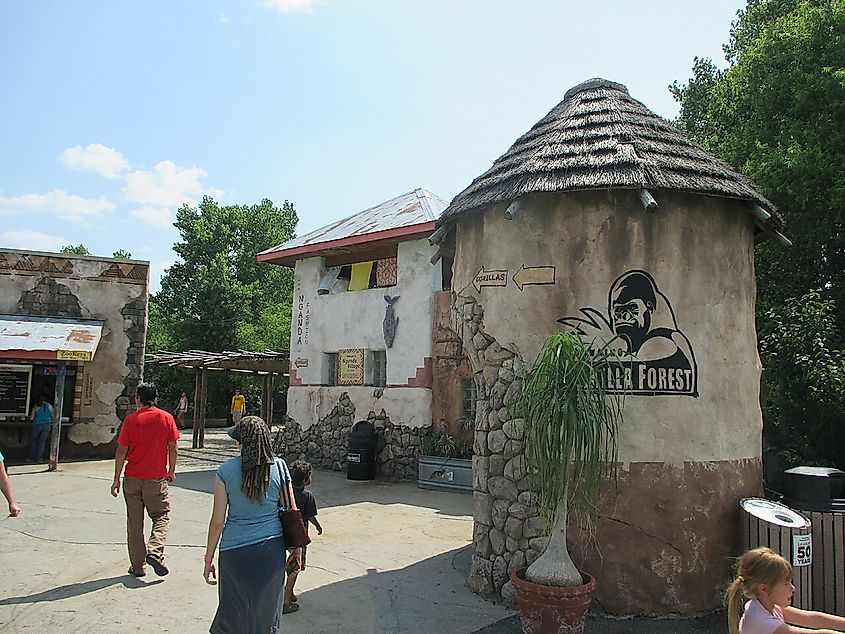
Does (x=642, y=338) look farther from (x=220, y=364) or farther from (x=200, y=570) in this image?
(x=220, y=364)

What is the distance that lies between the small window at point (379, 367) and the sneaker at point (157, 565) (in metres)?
8.80

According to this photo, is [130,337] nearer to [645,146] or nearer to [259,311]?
[645,146]

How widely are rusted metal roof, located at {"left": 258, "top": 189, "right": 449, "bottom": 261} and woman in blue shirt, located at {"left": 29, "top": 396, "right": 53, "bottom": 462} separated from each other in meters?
6.17

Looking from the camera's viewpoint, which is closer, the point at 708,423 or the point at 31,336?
the point at 708,423

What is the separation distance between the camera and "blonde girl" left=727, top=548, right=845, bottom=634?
348 cm

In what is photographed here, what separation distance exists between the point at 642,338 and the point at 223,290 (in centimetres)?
3144

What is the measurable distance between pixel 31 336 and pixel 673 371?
1454cm

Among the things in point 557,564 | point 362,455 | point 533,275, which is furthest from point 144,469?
point 362,455

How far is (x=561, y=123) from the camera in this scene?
24.2 ft

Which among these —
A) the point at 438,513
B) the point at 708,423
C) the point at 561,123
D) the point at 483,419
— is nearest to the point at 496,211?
the point at 561,123

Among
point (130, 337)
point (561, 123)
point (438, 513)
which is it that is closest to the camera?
point (561, 123)

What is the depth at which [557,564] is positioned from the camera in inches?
219

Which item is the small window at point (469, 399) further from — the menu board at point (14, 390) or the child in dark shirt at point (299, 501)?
the menu board at point (14, 390)

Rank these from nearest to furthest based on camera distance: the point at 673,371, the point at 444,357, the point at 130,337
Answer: the point at 673,371
the point at 444,357
the point at 130,337
